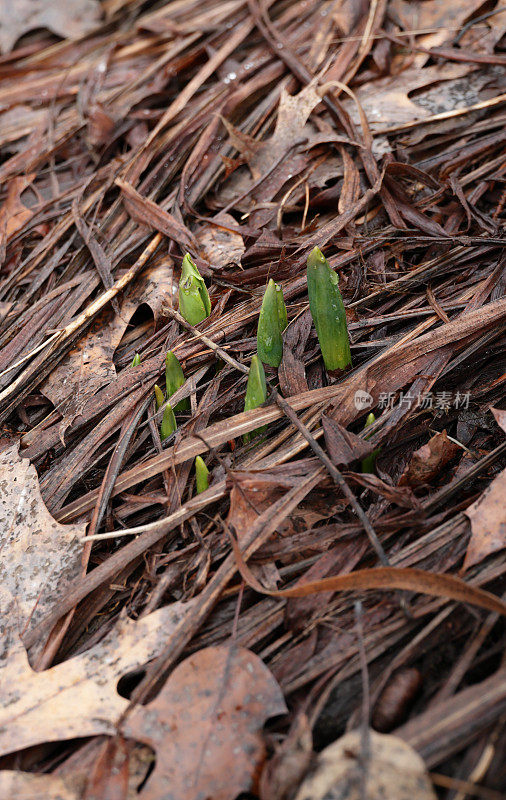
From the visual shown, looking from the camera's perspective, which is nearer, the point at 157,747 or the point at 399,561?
the point at 157,747

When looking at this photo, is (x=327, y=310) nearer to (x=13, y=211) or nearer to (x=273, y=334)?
(x=273, y=334)

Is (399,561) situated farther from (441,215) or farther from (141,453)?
(441,215)

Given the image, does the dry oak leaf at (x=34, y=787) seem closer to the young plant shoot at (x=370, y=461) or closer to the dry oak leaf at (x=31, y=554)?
the dry oak leaf at (x=31, y=554)

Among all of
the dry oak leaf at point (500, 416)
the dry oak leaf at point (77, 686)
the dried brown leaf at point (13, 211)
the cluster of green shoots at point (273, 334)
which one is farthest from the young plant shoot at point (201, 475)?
the dried brown leaf at point (13, 211)

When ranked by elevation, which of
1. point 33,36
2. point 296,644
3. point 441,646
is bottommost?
point 441,646

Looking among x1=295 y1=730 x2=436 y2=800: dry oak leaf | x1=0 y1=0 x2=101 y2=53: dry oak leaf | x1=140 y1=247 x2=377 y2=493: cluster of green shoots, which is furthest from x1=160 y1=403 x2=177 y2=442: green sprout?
x1=0 y1=0 x2=101 y2=53: dry oak leaf

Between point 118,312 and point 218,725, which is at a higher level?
point 118,312

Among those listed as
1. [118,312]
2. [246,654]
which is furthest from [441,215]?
[246,654]
